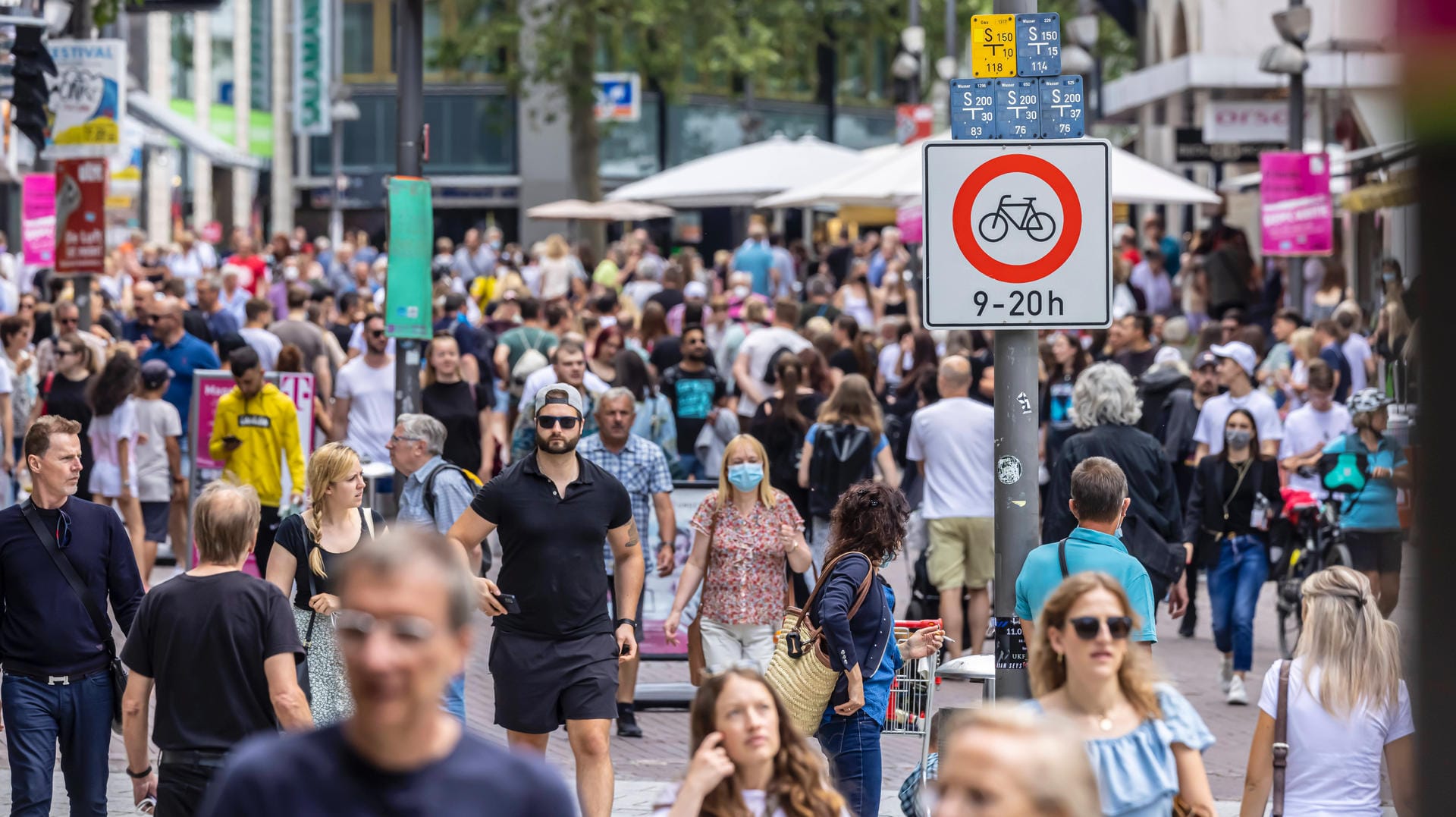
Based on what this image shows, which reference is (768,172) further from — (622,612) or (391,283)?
(622,612)

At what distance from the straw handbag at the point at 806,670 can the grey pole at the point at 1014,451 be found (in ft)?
1.59

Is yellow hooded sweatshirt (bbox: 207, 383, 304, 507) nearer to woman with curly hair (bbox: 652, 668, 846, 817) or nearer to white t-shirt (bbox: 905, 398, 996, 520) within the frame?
white t-shirt (bbox: 905, 398, 996, 520)

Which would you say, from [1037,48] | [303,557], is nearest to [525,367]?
[303,557]

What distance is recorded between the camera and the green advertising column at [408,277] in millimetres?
10664

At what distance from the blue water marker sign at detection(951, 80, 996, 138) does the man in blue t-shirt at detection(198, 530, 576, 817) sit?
4303 millimetres

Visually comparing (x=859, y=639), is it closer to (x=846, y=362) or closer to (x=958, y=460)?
(x=958, y=460)

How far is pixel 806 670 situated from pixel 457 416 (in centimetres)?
654

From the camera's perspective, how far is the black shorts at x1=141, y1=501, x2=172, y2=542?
1332 centimetres

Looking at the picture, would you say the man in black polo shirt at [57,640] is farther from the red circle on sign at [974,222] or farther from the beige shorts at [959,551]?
the beige shorts at [959,551]

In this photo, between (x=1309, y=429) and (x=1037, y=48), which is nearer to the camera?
(x=1037, y=48)

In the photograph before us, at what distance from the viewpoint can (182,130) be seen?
42.4 metres

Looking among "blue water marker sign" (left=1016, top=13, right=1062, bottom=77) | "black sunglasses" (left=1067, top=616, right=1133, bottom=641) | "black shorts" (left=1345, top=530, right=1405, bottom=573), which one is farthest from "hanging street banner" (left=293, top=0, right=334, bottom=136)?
"black sunglasses" (left=1067, top=616, right=1133, bottom=641)

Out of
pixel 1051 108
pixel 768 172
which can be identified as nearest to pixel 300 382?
pixel 1051 108

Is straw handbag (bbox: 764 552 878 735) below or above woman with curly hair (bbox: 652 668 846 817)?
below
